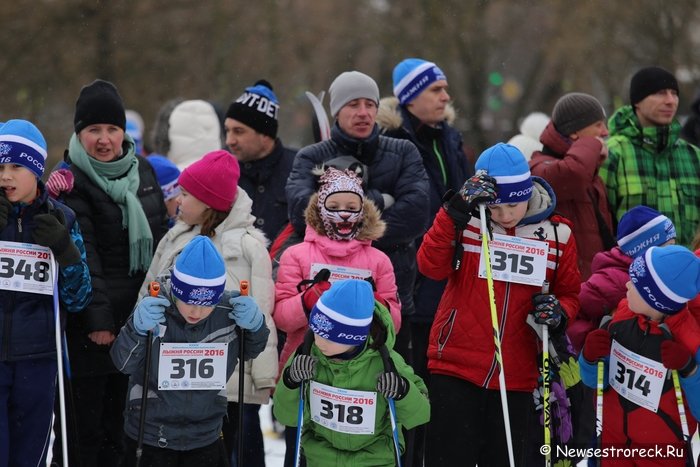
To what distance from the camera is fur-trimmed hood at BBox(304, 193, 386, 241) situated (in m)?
6.23

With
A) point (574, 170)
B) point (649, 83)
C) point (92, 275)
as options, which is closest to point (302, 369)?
point (92, 275)

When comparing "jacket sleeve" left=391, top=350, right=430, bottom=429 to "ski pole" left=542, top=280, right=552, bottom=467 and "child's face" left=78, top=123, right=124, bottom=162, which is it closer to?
"ski pole" left=542, top=280, right=552, bottom=467

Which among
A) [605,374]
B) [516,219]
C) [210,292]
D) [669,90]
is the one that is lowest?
→ [605,374]

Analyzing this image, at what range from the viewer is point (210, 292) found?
549 cm

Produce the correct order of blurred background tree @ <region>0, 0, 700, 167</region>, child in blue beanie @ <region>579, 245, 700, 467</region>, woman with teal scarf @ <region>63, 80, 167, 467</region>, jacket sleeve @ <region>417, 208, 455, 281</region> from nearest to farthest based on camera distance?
child in blue beanie @ <region>579, 245, 700, 467</region> → jacket sleeve @ <region>417, 208, 455, 281</region> → woman with teal scarf @ <region>63, 80, 167, 467</region> → blurred background tree @ <region>0, 0, 700, 167</region>

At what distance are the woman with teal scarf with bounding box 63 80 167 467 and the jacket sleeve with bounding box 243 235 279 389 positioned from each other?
70cm

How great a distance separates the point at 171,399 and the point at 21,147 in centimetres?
149

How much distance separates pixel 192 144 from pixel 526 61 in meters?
21.1

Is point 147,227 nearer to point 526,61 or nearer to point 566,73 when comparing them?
point 566,73

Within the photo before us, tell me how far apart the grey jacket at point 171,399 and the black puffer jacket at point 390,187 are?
1.23 metres

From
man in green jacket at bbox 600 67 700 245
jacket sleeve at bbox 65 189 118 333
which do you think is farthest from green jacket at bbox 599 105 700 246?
jacket sleeve at bbox 65 189 118 333

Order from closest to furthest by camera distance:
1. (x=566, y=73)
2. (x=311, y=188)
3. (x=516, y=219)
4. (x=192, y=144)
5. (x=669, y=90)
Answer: (x=516, y=219)
(x=311, y=188)
(x=669, y=90)
(x=192, y=144)
(x=566, y=73)

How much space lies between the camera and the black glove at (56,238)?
18.5 feet

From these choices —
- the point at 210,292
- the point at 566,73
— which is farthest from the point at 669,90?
the point at 566,73
